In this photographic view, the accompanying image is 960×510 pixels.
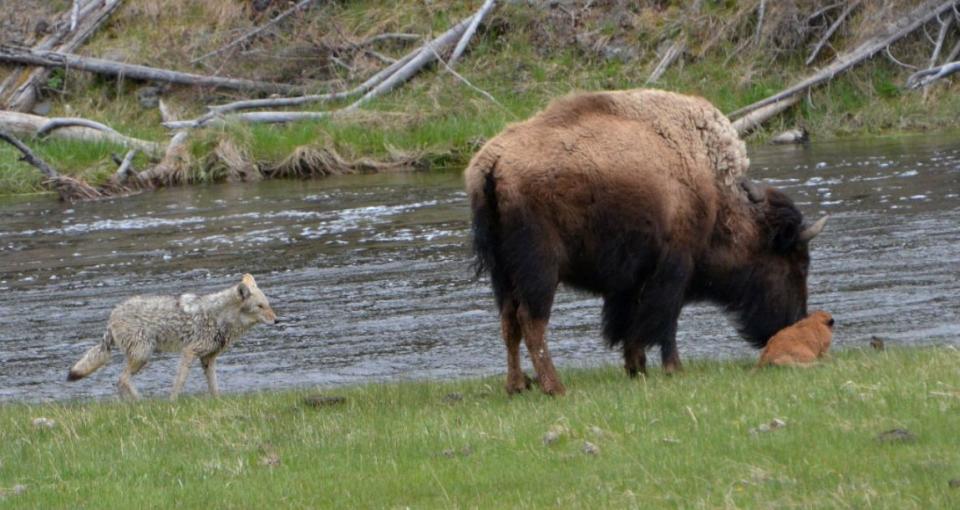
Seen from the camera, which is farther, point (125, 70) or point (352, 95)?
point (125, 70)

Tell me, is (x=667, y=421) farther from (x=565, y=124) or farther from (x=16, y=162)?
(x=16, y=162)

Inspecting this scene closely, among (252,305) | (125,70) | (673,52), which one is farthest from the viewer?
(125,70)

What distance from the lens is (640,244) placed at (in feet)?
34.1

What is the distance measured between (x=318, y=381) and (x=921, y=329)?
539cm

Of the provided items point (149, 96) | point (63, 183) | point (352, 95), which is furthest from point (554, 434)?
point (149, 96)

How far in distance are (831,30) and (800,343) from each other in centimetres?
2010

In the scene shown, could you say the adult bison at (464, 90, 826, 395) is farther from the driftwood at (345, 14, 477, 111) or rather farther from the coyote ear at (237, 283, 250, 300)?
the driftwood at (345, 14, 477, 111)

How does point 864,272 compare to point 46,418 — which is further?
point 864,272

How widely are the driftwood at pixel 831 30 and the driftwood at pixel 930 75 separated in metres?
2.05

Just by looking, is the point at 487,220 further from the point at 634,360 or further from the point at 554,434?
the point at 554,434

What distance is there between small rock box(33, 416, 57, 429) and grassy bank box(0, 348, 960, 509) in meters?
0.05

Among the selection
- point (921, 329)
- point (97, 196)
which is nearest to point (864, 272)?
point (921, 329)

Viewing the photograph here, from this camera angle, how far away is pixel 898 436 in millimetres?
7238

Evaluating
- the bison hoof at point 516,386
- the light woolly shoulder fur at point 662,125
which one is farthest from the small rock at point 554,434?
the light woolly shoulder fur at point 662,125
